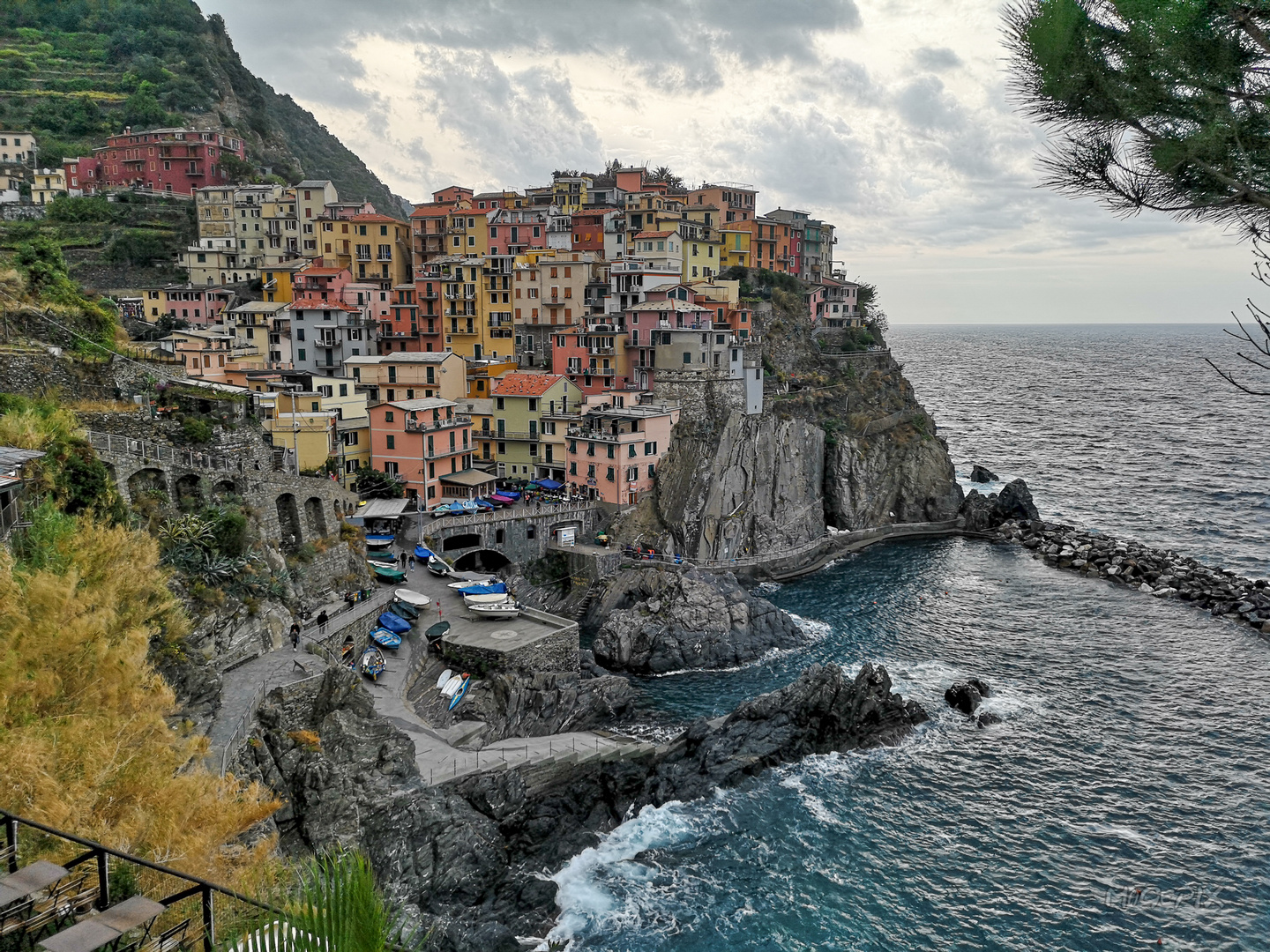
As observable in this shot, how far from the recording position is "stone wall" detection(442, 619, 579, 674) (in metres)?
37.2

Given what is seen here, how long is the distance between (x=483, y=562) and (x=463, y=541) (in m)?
1.76

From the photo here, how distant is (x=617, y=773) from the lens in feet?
105

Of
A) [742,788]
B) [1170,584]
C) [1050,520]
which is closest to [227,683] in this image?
[742,788]

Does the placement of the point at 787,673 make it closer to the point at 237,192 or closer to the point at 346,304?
the point at 346,304

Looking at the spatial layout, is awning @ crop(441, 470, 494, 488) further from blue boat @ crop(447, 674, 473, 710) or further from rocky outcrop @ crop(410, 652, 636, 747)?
blue boat @ crop(447, 674, 473, 710)

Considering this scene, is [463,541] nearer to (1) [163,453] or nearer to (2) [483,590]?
(2) [483,590]

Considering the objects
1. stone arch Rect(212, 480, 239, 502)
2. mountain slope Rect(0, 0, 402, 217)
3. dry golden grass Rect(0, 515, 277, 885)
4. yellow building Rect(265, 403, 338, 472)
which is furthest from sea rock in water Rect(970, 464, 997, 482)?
mountain slope Rect(0, 0, 402, 217)

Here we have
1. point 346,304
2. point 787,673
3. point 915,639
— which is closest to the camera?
point 787,673

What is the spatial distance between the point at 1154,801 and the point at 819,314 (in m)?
62.0

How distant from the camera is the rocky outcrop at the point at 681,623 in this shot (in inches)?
1719

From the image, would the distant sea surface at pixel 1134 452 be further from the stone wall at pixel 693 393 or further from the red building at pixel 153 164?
the red building at pixel 153 164

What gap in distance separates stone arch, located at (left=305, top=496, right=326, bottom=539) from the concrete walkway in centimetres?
711

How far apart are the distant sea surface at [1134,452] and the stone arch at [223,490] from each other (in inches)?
2362

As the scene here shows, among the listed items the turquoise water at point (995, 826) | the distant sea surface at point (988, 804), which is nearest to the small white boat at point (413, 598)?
the distant sea surface at point (988, 804)
